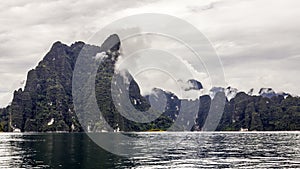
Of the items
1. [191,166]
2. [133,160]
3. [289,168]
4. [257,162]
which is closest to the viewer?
[289,168]

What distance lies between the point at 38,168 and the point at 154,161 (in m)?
24.9

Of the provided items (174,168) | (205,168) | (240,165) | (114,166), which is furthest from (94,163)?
(240,165)

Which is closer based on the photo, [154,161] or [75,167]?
[75,167]

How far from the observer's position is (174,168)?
251 ft

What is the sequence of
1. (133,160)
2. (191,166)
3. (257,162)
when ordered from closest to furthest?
(191,166) < (257,162) < (133,160)

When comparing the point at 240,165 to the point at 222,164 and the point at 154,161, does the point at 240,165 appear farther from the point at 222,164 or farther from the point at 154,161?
the point at 154,161

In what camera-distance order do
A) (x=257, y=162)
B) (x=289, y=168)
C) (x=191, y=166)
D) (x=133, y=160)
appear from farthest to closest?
(x=133, y=160) < (x=257, y=162) < (x=191, y=166) < (x=289, y=168)

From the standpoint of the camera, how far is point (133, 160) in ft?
302

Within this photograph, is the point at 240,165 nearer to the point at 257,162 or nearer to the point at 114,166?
the point at 257,162

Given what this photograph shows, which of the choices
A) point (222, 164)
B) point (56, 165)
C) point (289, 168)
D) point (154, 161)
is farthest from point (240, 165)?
point (56, 165)

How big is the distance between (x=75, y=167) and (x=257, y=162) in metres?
37.8

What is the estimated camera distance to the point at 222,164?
82.3 m

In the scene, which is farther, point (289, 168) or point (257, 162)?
point (257, 162)

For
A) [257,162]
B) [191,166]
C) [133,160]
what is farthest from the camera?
[133,160]
